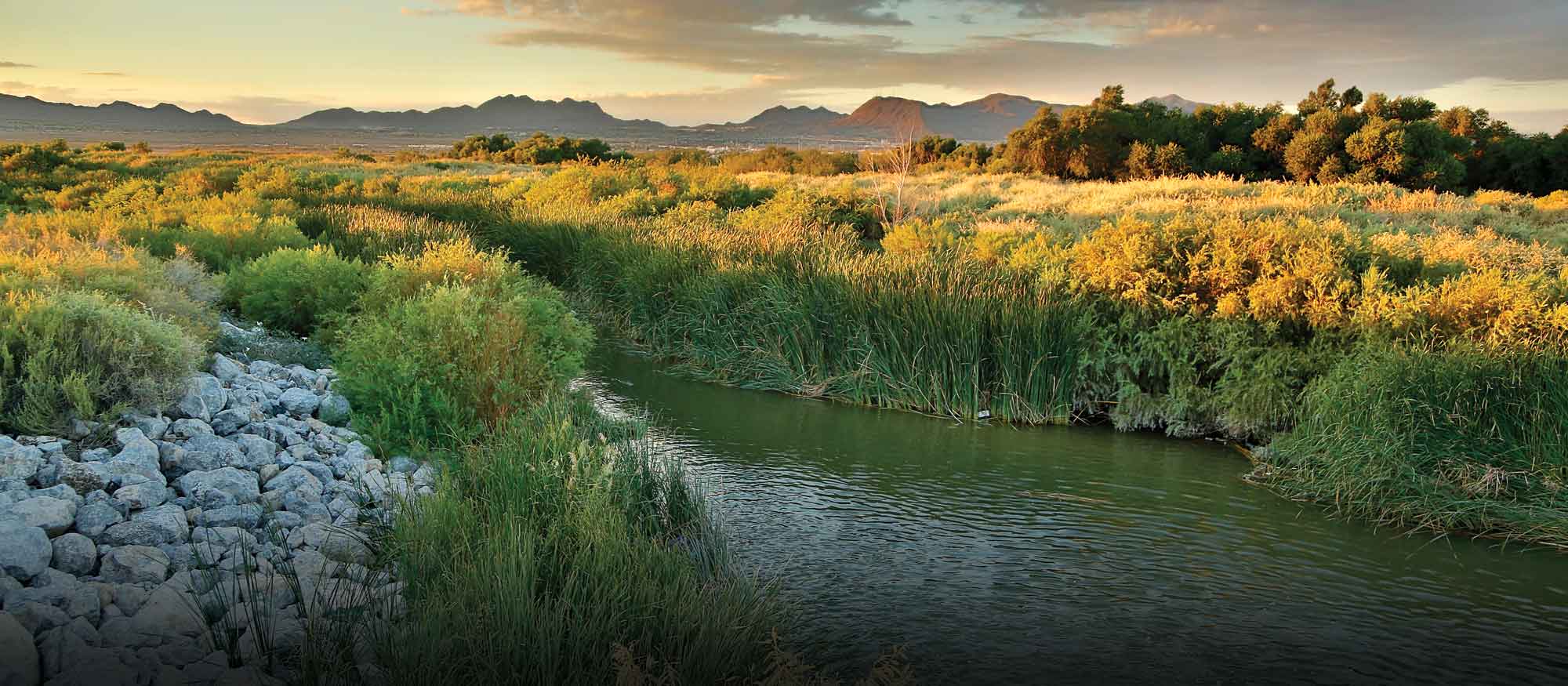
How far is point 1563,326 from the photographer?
6.85 m

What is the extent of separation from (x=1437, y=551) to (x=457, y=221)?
1669 cm

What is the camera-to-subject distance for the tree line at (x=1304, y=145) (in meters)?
28.0

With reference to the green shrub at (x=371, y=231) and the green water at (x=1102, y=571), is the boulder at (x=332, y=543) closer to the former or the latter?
the green water at (x=1102, y=571)

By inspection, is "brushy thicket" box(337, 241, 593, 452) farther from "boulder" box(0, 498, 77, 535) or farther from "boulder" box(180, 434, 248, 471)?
"boulder" box(0, 498, 77, 535)

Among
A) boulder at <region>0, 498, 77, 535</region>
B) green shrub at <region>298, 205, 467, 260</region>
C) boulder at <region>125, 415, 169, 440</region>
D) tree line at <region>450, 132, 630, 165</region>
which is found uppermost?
tree line at <region>450, 132, 630, 165</region>

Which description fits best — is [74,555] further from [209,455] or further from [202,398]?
[202,398]

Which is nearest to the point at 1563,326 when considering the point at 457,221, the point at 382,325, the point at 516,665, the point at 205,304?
the point at 516,665

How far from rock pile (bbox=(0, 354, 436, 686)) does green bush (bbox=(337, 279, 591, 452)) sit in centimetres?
53

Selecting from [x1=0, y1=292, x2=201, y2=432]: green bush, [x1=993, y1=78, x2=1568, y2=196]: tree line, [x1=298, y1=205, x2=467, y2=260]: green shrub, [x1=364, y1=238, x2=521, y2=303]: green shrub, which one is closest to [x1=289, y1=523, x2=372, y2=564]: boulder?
[x1=0, y1=292, x2=201, y2=432]: green bush

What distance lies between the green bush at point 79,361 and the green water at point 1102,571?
10.6ft

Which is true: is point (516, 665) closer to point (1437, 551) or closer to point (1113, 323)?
point (1437, 551)

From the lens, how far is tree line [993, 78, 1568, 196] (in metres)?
28.0

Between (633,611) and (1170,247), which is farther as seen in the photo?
(1170,247)

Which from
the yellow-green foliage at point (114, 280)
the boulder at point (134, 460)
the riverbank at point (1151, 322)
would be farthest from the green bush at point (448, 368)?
the boulder at point (134, 460)
